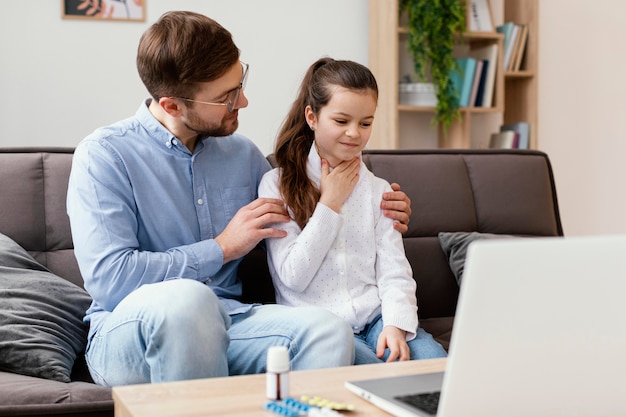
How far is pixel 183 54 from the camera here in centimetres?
175

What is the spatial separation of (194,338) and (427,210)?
96 cm

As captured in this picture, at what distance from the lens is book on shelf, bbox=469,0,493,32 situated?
3867 millimetres

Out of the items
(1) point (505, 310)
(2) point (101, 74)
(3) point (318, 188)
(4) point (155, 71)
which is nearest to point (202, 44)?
(4) point (155, 71)

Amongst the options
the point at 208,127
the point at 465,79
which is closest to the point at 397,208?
the point at 208,127

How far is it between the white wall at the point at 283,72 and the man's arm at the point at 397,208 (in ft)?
5.52

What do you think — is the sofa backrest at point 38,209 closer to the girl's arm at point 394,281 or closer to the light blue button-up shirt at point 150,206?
the light blue button-up shirt at point 150,206

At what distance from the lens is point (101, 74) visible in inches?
131

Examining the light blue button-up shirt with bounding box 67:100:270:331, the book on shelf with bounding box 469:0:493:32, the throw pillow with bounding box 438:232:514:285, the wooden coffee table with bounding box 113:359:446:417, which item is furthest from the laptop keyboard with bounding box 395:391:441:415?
the book on shelf with bounding box 469:0:493:32

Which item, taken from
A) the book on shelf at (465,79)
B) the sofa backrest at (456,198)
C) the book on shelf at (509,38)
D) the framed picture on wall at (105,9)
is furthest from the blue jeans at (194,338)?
the book on shelf at (509,38)

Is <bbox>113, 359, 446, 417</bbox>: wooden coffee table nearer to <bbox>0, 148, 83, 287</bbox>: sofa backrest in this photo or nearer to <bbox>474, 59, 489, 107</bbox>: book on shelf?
<bbox>0, 148, 83, 287</bbox>: sofa backrest

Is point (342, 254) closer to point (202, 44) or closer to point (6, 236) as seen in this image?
point (202, 44)

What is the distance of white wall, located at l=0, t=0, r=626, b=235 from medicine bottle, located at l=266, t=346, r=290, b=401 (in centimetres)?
245

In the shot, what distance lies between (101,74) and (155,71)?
1641 millimetres

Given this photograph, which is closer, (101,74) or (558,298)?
(558,298)
